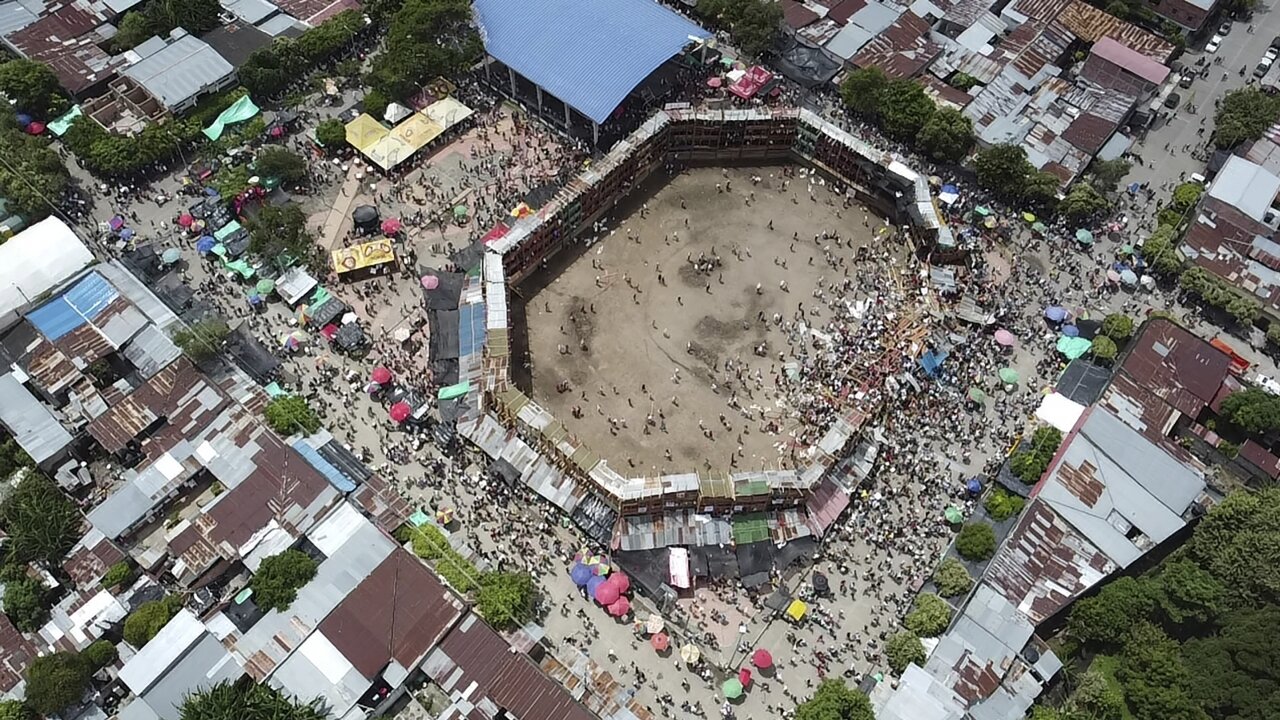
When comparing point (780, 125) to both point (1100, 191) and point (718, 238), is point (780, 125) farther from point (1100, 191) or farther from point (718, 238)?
point (1100, 191)

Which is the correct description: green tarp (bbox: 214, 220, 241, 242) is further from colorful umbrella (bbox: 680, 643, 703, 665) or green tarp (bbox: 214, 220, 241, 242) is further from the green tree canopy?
the green tree canopy


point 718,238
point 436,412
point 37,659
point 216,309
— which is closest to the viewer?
point 37,659

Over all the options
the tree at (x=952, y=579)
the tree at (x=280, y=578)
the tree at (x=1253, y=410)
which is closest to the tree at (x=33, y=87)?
the tree at (x=280, y=578)

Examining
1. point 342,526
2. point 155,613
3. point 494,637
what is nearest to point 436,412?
point 342,526

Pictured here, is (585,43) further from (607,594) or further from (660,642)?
(660,642)

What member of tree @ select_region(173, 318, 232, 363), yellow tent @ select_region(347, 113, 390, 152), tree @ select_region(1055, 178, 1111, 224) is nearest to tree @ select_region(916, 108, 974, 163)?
tree @ select_region(1055, 178, 1111, 224)

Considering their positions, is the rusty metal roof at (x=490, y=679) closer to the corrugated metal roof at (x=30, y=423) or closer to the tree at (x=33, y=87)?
the corrugated metal roof at (x=30, y=423)

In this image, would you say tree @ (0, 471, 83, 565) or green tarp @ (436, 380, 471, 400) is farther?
green tarp @ (436, 380, 471, 400)
